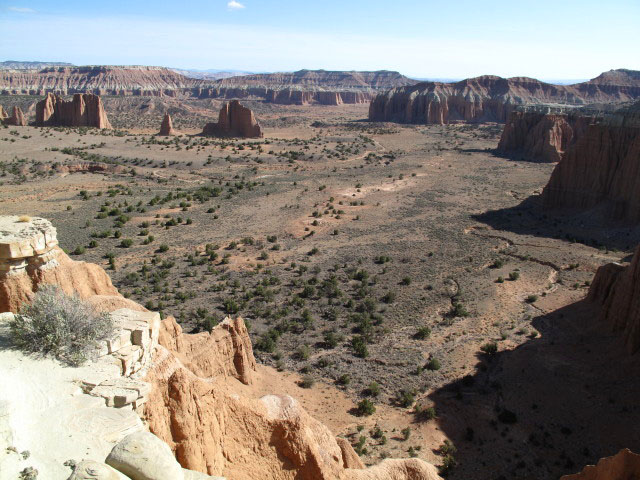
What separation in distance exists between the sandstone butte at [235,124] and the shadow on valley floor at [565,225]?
6010 centimetres

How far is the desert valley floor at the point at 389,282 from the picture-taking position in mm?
15328

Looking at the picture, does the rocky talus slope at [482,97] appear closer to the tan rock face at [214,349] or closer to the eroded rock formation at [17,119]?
the eroded rock formation at [17,119]

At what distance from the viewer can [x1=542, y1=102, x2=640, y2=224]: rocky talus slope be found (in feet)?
121

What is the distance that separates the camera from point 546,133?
7219 cm

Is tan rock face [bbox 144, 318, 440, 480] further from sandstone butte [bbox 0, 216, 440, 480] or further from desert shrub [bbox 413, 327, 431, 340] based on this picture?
desert shrub [bbox 413, 327, 431, 340]

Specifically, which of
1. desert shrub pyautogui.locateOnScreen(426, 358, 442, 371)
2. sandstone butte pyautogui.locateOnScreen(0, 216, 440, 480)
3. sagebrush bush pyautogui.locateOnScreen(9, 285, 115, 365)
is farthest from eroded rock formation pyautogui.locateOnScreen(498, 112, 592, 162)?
sagebrush bush pyautogui.locateOnScreen(9, 285, 115, 365)

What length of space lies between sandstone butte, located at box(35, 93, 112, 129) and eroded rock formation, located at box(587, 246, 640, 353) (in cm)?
9383

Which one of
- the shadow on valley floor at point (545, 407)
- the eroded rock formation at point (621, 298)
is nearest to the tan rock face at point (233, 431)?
the shadow on valley floor at point (545, 407)

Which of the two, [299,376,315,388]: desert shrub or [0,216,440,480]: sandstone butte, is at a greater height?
A: [0,216,440,480]: sandstone butte

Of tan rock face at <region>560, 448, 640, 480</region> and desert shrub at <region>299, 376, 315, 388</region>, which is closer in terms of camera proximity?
tan rock face at <region>560, 448, 640, 480</region>

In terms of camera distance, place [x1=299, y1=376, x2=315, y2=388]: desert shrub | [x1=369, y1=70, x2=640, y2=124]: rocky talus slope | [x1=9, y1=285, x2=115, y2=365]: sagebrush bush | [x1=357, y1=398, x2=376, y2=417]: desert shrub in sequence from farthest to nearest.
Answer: [x1=369, y1=70, x2=640, y2=124]: rocky talus slope < [x1=299, y1=376, x2=315, y2=388]: desert shrub < [x1=357, y1=398, x2=376, y2=417]: desert shrub < [x1=9, y1=285, x2=115, y2=365]: sagebrush bush

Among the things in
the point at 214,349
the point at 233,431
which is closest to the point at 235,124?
the point at 214,349

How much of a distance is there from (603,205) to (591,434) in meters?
30.5

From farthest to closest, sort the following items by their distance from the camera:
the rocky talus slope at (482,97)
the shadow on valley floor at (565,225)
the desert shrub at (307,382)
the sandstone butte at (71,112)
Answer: the rocky talus slope at (482,97)
the sandstone butte at (71,112)
the shadow on valley floor at (565,225)
the desert shrub at (307,382)
